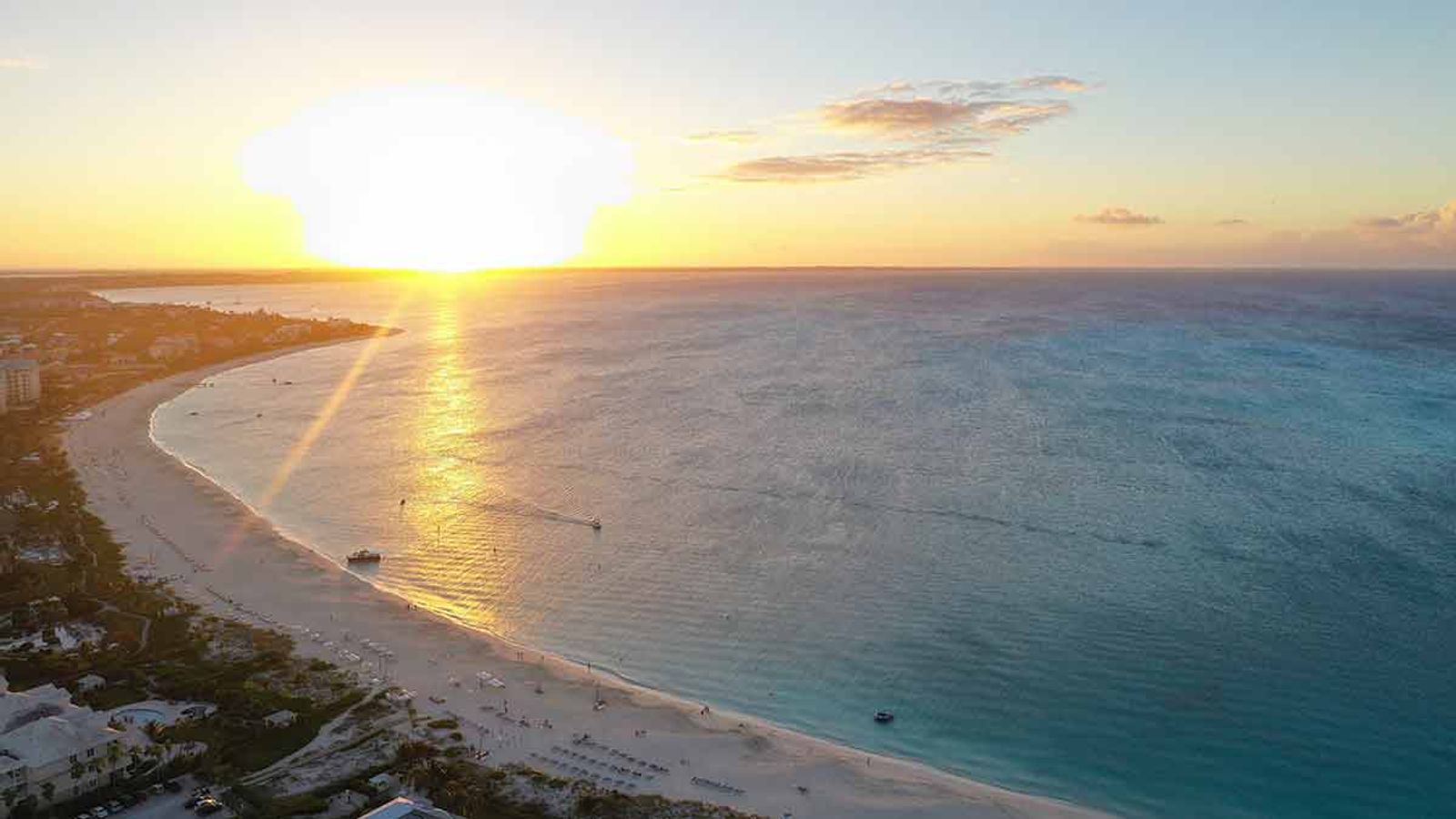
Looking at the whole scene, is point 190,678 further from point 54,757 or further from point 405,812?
point 405,812

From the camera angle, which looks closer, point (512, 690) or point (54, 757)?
point (54, 757)

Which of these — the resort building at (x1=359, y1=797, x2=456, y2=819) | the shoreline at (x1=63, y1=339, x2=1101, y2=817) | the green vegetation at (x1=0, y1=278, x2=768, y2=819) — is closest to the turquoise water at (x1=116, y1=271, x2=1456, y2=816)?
the shoreline at (x1=63, y1=339, x2=1101, y2=817)

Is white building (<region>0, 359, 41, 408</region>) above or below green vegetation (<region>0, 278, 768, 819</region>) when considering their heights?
above

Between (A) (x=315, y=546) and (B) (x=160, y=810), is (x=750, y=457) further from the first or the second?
(B) (x=160, y=810)

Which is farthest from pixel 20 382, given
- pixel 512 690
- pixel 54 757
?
pixel 512 690

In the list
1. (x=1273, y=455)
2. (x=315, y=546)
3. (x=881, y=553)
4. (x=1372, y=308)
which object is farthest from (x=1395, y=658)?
(x=1372, y=308)

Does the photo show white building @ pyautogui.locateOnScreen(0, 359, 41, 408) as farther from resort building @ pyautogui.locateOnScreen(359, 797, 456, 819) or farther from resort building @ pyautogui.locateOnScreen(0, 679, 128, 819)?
resort building @ pyautogui.locateOnScreen(359, 797, 456, 819)
